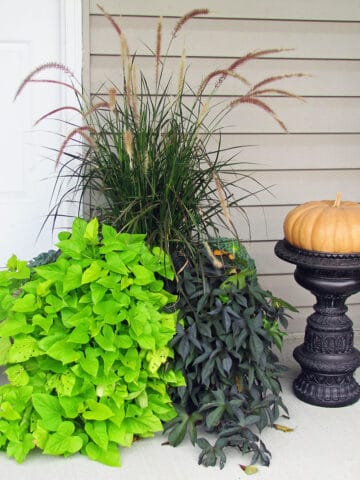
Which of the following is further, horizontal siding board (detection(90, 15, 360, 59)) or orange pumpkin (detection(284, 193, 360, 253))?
horizontal siding board (detection(90, 15, 360, 59))

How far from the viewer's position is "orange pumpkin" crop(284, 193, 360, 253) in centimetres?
312

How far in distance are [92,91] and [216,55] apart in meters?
0.62

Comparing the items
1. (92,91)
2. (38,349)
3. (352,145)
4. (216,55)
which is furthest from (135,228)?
→ (352,145)

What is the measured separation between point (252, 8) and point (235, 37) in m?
0.16

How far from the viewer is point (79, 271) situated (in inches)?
112

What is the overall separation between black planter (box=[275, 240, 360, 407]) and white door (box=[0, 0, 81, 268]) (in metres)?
1.21

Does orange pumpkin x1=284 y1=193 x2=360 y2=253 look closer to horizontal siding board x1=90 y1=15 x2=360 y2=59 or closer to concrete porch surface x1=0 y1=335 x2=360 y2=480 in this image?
concrete porch surface x1=0 y1=335 x2=360 y2=480

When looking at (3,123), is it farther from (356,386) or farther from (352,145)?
(356,386)

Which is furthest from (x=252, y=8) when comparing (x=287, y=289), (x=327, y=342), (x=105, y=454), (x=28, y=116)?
(x=105, y=454)

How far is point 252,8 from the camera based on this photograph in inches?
146

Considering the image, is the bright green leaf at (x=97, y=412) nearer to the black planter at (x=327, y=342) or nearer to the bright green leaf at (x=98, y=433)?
the bright green leaf at (x=98, y=433)

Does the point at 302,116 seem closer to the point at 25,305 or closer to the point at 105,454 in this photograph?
the point at 25,305

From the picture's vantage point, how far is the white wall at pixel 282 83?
3621 mm

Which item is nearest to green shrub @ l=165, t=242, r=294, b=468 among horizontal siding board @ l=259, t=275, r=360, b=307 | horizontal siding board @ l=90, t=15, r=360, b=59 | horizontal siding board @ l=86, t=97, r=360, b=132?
horizontal siding board @ l=259, t=275, r=360, b=307
